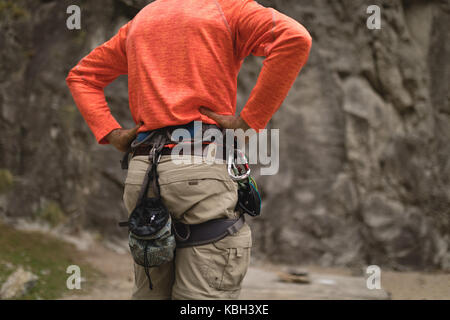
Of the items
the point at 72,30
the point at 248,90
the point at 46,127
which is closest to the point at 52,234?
the point at 46,127

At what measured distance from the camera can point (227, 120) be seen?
152cm

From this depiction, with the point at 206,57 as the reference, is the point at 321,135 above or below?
below

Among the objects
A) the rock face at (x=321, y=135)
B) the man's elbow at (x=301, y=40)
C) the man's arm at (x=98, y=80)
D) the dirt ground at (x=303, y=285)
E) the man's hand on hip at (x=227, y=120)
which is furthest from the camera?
the rock face at (x=321, y=135)

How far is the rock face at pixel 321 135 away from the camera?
5.76 m

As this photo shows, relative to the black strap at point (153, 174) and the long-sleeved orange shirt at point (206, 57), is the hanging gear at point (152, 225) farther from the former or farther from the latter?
the long-sleeved orange shirt at point (206, 57)

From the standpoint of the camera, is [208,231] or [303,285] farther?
[303,285]

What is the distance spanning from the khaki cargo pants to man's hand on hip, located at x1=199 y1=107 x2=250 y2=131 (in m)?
0.14

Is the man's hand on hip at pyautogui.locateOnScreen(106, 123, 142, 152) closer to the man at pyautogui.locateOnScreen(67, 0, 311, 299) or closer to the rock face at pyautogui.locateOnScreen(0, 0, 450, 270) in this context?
the man at pyautogui.locateOnScreen(67, 0, 311, 299)

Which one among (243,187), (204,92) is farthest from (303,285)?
(204,92)

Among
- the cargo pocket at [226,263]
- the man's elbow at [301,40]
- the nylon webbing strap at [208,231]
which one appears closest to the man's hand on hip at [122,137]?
the nylon webbing strap at [208,231]

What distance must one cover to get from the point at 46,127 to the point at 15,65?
976mm

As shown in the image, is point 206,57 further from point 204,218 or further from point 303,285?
point 303,285

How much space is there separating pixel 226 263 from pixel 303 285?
10.9 feet

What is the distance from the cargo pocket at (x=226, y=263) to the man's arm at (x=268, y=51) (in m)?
0.40
